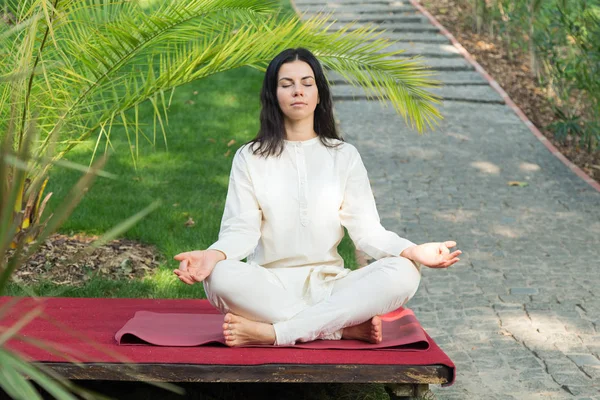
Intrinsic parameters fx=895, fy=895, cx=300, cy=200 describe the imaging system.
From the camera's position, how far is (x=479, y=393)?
4.10m

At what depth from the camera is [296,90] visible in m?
4.00

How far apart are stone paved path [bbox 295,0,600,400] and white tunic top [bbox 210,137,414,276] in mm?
852

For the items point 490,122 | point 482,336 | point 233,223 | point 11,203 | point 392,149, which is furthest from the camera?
point 490,122

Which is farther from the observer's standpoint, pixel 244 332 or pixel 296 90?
pixel 296 90

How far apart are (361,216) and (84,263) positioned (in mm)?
2324

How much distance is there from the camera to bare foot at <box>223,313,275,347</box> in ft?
11.5

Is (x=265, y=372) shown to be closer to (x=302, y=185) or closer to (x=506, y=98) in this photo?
(x=302, y=185)

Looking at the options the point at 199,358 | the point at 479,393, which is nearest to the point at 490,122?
the point at 479,393

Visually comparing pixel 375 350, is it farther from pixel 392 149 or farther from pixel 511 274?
pixel 392 149

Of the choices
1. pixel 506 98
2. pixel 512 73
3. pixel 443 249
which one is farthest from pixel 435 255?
pixel 512 73

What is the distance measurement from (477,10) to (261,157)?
1015 cm

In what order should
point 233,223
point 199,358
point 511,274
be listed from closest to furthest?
point 199,358, point 233,223, point 511,274

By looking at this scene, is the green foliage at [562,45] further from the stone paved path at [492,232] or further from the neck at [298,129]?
the neck at [298,129]

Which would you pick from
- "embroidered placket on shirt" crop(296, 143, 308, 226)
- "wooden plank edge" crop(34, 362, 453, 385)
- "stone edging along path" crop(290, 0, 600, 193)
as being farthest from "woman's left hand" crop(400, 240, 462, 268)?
"stone edging along path" crop(290, 0, 600, 193)
